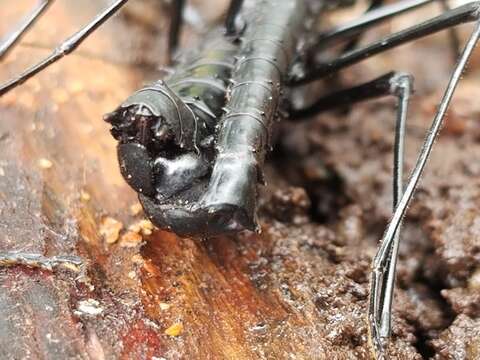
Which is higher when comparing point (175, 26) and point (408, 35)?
point (175, 26)

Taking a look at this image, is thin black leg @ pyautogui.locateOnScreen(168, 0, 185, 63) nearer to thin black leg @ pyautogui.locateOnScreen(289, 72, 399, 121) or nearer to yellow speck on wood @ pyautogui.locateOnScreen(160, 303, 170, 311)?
thin black leg @ pyautogui.locateOnScreen(289, 72, 399, 121)

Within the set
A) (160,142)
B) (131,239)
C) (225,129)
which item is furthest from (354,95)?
(131,239)

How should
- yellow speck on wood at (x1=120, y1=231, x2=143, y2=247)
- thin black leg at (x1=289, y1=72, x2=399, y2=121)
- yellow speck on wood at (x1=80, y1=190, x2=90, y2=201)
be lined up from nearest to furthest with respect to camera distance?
1. yellow speck on wood at (x1=120, y1=231, x2=143, y2=247)
2. yellow speck on wood at (x1=80, y1=190, x2=90, y2=201)
3. thin black leg at (x1=289, y1=72, x2=399, y2=121)

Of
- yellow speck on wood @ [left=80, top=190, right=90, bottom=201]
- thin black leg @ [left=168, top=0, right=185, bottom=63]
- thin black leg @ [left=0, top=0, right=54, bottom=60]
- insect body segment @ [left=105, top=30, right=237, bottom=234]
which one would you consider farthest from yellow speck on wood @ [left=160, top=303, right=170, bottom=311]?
thin black leg @ [left=168, top=0, right=185, bottom=63]

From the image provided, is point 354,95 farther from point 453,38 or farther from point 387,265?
point 453,38

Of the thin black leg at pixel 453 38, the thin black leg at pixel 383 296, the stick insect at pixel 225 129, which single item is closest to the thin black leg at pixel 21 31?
the stick insect at pixel 225 129
